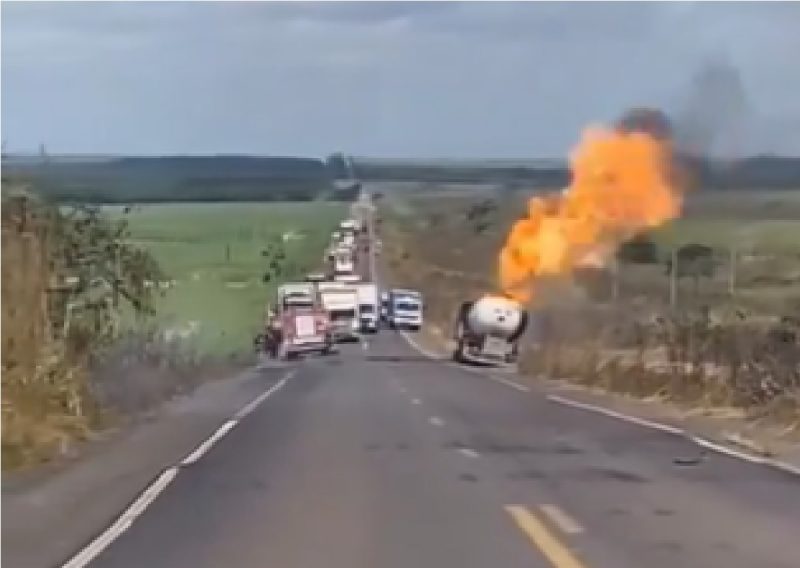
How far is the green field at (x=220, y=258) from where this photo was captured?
167ft

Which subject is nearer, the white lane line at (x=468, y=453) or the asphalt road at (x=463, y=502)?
the asphalt road at (x=463, y=502)

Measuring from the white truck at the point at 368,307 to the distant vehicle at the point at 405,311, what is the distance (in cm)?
445

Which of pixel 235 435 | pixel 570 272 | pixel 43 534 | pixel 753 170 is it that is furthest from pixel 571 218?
pixel 43 534

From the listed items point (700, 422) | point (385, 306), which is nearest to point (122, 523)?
point (700, 422)

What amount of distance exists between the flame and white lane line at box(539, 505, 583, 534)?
26.2m

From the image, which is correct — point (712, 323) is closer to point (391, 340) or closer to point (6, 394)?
point (6, 394)

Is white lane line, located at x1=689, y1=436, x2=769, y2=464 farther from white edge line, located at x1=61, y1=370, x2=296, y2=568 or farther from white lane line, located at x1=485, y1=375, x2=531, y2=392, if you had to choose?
white lane line, located at x1=485, y1=375, x2=531, y2=392

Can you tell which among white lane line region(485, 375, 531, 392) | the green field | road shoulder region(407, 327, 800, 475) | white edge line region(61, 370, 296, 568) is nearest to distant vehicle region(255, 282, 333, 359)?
the green field

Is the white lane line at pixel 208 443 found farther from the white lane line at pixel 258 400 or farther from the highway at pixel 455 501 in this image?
the white lane line at pixel 258 400

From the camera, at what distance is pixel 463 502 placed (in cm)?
1784

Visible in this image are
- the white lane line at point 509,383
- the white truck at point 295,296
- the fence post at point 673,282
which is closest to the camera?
the white lane line at point 509,383

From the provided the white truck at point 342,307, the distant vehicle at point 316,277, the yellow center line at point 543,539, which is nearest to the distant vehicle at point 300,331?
the white truck at point 342,307

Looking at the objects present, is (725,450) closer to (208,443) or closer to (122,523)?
(208,443)

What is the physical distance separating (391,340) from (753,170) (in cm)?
6761
